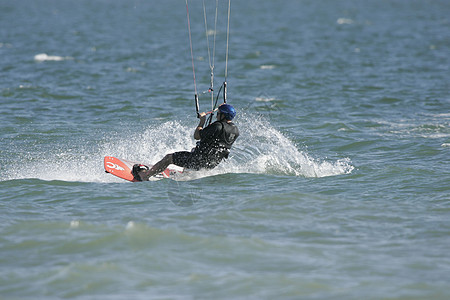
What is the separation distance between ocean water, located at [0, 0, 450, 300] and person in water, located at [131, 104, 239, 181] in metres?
0.33

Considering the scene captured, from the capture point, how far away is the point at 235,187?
10.1 metres

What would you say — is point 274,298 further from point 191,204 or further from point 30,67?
point 30,67

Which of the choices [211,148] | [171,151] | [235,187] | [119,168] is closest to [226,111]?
[211,148]

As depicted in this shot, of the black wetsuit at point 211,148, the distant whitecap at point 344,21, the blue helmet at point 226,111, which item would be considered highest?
the blue helmet at point 226,111

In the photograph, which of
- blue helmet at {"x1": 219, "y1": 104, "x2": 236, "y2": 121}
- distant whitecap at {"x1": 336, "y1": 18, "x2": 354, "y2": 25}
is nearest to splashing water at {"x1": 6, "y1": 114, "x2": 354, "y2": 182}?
blue helmet at {"x1": 219, "y1": 104, "x2": 236, "y2": 121}

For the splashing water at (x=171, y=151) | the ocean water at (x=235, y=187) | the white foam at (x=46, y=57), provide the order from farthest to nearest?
the white foam at (x=46, y=57)
the splashing water at (x=171, y=151)
the ocean water at (x=235, y=187)

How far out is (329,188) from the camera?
1002 centimetres

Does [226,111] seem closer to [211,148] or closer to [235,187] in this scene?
[211,148]

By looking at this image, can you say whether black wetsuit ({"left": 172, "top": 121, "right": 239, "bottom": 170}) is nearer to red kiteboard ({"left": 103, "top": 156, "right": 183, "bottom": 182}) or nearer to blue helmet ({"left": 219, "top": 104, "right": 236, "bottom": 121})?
blue helmet ({"left": 219, "top": 104, "right": 236, "bottom": 121})

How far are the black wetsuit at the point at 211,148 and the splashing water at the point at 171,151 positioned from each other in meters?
0.33

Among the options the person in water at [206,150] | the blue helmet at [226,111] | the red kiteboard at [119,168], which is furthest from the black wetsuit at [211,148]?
the red kiteboard at [119,168]

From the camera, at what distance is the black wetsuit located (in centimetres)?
1046

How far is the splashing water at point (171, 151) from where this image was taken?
36.5ft

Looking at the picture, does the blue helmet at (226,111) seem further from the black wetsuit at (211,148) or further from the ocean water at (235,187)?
the ocean water at (235,187)
